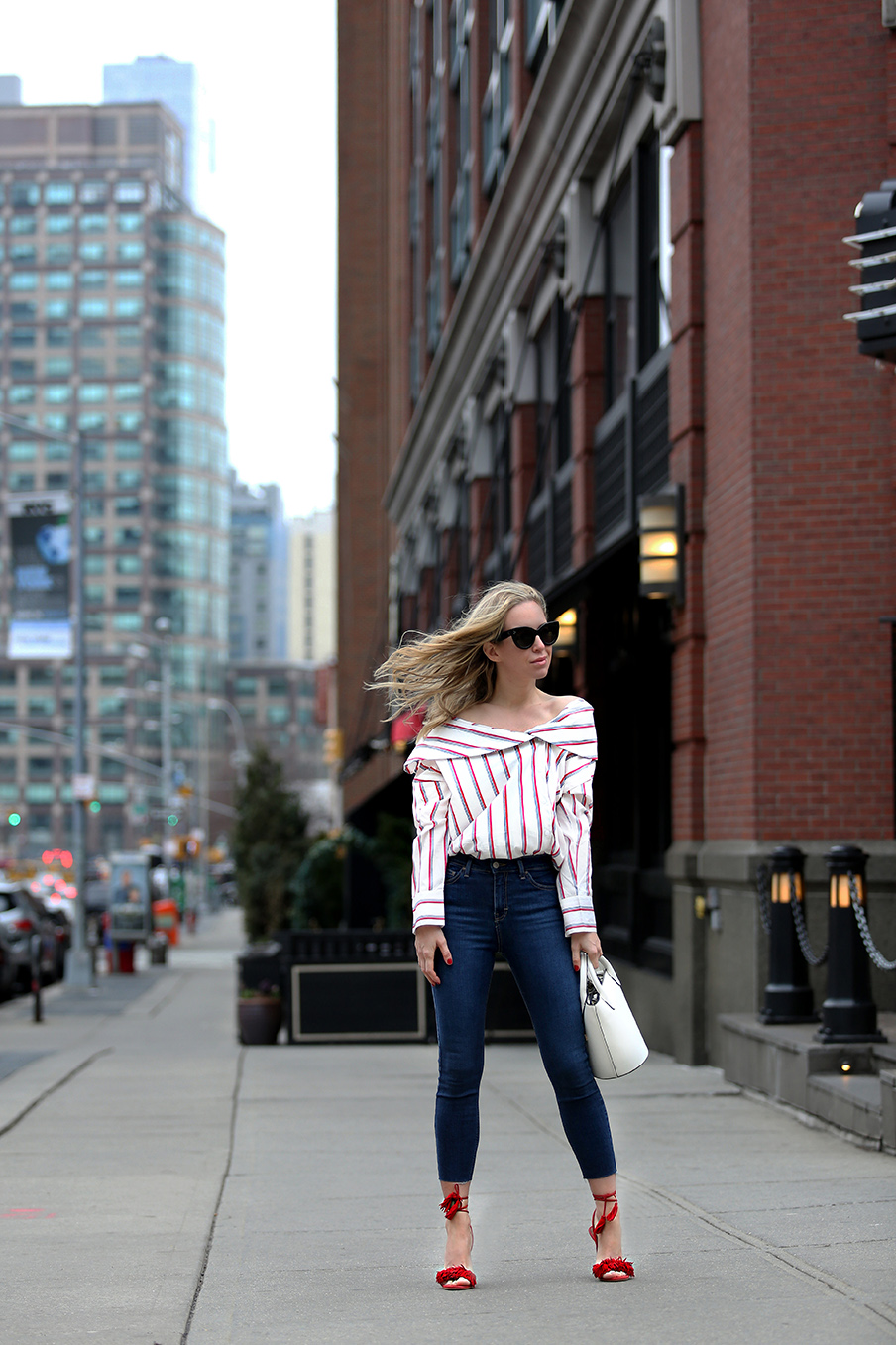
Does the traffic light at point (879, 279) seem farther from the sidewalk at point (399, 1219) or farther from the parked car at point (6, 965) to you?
the parked car at point (6, 965)

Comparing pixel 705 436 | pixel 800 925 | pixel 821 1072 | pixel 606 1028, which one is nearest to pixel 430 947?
pixel 606 1028

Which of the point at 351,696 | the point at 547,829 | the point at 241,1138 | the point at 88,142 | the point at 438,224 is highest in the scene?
the point at 88,142

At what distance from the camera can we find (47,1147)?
847cm

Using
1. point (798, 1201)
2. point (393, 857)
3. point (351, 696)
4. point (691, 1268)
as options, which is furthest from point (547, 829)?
point (351, 696)

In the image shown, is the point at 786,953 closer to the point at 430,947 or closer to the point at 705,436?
the point at 705,436

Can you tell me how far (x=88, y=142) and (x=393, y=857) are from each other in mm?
161226

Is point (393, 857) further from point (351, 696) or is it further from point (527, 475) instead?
point (351, 696)

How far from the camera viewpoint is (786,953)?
31.4ft

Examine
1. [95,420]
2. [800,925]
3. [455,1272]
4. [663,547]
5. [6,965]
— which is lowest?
[6,965]

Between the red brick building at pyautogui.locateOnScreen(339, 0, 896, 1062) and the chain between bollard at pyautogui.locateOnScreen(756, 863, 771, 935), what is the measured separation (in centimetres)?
11

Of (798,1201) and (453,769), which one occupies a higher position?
(453,769)

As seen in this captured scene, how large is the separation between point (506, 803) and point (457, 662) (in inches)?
19.6

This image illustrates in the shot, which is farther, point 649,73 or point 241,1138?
point 649,73

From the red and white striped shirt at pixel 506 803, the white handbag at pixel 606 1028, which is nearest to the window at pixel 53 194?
the red and white striped shirt at pixel 506 803
